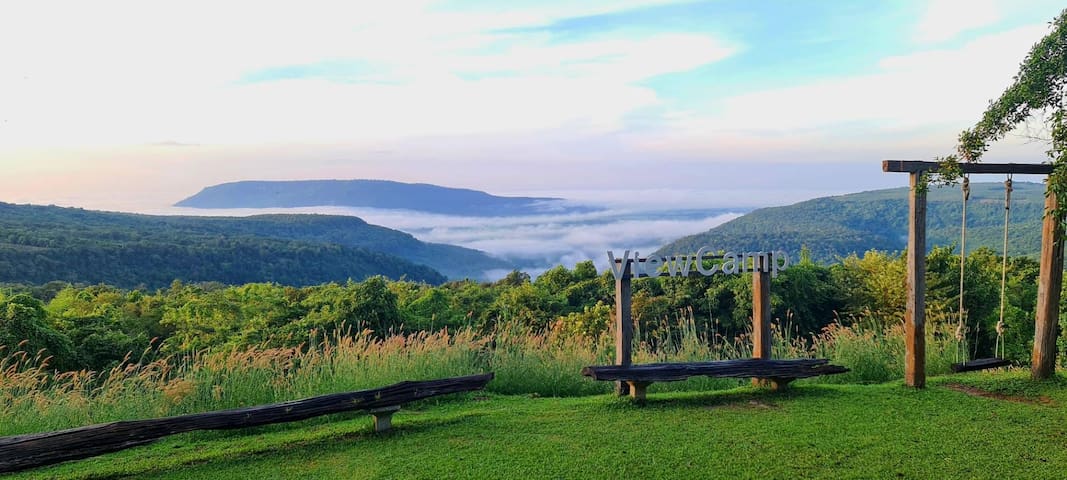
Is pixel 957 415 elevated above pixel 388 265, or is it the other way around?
pixel 957 415

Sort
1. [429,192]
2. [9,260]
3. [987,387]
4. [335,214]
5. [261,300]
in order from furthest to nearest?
[429,192], [335,214], [9,260], [261,300], [987,387]

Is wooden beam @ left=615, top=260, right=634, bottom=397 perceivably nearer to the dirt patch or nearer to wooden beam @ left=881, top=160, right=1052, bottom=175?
wooden beam @ left=881, top=160, right=1052, bottom=175

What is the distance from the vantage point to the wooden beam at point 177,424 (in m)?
4.96

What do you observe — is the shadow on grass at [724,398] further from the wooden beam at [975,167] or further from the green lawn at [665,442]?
the wooden beam at [975,167]

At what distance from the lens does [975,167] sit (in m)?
7.46

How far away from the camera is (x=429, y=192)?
121750 mm

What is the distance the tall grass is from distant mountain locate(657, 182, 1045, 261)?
A: 20099mm

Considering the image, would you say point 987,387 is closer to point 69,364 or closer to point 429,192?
point 69,364

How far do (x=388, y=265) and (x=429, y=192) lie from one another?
216ft

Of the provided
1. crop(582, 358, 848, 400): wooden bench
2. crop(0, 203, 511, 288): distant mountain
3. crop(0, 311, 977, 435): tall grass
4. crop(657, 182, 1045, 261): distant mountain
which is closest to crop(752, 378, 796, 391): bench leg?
crop(582, 358, 848, 400): wooden bench

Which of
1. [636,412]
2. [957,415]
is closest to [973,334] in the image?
[957,415]

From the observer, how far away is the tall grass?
693 centimetres

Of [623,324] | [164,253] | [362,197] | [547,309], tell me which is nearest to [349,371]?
[623,324]

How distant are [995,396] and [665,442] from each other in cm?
389
